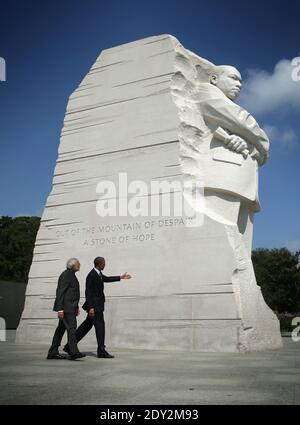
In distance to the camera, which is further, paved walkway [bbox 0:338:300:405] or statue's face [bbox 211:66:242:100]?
statue's face [bbox 211:66:242:100]

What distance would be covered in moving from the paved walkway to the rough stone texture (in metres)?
1.61

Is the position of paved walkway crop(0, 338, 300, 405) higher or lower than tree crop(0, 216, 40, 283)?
lower

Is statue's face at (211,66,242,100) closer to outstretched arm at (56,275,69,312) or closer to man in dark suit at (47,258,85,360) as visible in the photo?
man in dark suit at (47,258,85,360)

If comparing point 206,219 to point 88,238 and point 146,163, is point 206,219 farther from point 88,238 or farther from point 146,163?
point 88,238

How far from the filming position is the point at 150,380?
4.95m

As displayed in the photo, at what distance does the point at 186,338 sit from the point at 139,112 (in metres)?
4.70

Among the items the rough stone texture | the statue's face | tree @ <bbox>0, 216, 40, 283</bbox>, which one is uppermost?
tree @ <bbox>0, 216, 40, 283</bbox>

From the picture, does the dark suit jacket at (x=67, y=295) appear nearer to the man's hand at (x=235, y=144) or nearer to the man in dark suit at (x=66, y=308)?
the man in dark suit at (x=66, y=308)

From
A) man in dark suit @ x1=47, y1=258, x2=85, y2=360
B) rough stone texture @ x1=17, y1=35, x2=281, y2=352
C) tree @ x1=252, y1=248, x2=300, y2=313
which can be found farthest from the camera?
tree @ x1=252, y1=248, x2=300, y2=313

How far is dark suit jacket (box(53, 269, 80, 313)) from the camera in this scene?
729 cm

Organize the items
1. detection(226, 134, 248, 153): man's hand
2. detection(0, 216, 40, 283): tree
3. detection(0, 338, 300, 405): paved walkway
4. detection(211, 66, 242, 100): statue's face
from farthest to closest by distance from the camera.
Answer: detection(0, 216, 40, 283): tree, detection(211, 66, 242, 100): statue's face, detection(226, 134, 248, 153): man's hand, detection(0, 338, 300, 405): paved walkway

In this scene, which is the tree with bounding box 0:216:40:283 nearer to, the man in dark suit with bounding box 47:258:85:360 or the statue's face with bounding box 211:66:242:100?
the statue's face with bounding box 211:66:242:100

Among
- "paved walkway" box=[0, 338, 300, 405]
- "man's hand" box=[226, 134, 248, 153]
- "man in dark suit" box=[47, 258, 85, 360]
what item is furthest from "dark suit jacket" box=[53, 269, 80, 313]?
"man's hand" box=[226, 134, 248, 153]

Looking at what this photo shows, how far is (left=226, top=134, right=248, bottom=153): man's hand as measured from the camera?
1054cm
